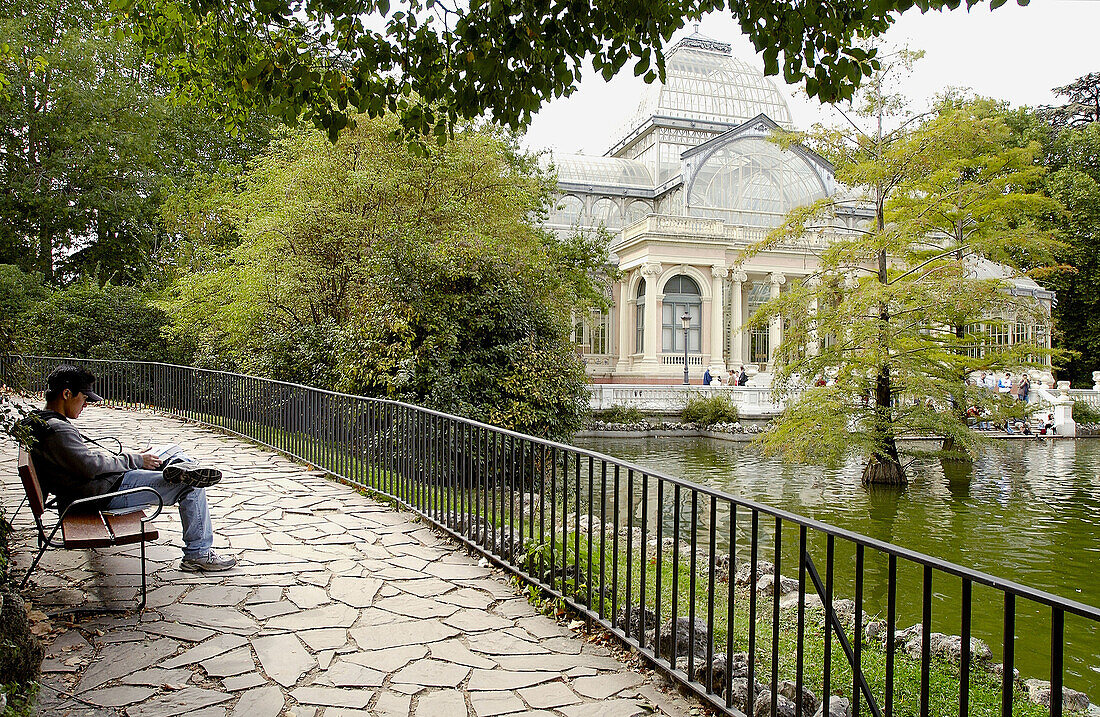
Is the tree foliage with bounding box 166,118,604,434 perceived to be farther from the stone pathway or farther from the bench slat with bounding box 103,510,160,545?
the bench slat with bounding box 103,510,160,545

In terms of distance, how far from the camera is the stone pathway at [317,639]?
345cm

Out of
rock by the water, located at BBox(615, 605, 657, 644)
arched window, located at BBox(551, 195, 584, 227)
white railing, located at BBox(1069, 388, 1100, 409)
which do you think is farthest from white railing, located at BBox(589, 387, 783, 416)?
rock by the water, located at BBox(615, 605, 657, 644)

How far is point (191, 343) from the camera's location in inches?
781

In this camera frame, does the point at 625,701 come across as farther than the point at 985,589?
No

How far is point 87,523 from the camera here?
437cm

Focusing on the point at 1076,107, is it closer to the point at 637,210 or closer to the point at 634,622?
the point at 637,210

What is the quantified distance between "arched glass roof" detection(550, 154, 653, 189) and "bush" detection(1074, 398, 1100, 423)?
867 inches

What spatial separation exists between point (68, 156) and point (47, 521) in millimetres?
22207

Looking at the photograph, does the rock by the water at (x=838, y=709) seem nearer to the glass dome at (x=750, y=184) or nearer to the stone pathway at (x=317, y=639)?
the stone pathway at (x=317, y=639)

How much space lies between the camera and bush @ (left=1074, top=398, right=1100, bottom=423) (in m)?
28.9

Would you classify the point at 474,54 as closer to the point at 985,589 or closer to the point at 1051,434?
the point at 985,589

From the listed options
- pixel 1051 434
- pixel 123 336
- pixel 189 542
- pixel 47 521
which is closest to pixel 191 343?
pixel 123 336

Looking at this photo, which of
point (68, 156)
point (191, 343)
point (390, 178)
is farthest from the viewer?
point (68, 156)

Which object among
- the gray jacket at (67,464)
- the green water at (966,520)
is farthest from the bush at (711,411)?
the gray jacket at (67,464)
